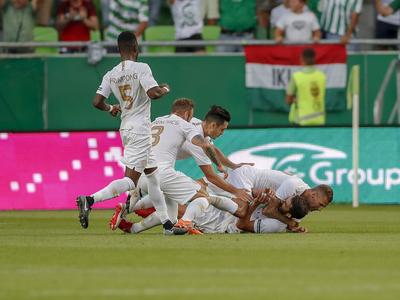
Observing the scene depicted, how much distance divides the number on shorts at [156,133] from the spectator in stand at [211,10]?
366 inches

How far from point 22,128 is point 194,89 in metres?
3.07

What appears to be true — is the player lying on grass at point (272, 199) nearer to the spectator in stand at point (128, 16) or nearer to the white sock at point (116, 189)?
the white sock at point (116, 189)

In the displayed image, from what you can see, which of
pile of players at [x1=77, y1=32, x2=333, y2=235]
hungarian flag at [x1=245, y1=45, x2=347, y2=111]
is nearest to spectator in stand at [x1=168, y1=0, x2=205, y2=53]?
hungarian flag at [x1=245, y1=45, x2=347, y2=111]

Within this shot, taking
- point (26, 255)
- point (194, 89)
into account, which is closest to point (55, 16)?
point (194, 89)

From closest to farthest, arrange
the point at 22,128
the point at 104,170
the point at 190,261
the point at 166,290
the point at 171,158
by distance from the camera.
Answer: the point at 166,290, the point at 190,261, the point at 171,158, the point at 104,170, the point at 22,128

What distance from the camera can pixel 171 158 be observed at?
16.2m

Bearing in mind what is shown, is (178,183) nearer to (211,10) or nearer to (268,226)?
(268,226)

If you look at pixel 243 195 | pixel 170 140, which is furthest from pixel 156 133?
pixel 243 195

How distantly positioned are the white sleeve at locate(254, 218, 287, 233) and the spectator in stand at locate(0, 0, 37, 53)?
9890 millimetres

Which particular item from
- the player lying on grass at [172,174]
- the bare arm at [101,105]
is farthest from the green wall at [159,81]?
the bare arm at [101,105]

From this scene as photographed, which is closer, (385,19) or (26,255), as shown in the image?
(26,255)

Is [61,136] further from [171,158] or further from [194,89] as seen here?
[171,158]

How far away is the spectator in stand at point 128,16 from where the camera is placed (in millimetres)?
24875

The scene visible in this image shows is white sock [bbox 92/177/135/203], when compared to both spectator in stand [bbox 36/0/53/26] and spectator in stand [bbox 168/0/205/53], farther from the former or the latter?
spectator in stand [bbox 36/0/53/26]
